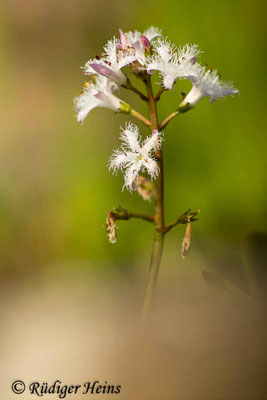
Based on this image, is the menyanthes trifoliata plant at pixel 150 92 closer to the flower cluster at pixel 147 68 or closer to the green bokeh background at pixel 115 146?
the flower cluster at pixel 147 68

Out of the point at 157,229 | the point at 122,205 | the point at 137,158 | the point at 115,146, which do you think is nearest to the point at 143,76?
the point at 137,158

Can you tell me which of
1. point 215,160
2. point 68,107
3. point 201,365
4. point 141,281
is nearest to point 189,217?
point 201,365

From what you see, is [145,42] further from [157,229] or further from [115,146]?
[115,146]

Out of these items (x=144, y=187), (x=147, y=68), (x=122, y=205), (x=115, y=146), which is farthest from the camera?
(x=115, y=146)

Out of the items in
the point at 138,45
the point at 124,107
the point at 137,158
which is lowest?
the point at 137,158

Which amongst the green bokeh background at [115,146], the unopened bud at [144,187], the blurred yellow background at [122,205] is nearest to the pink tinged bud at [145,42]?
the unopened bud at [144,187]

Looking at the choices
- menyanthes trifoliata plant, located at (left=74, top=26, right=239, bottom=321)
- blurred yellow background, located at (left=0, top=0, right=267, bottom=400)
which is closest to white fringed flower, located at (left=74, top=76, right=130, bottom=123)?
menyanthes trifoliata plant, located at (left=74, top=26, right=239, bottom=321)

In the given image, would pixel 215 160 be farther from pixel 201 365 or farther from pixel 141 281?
pixel 201 365

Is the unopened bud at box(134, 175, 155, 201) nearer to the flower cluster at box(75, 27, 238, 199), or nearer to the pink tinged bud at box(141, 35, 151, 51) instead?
the flower cluster at box(75, 27, 238, 199)
